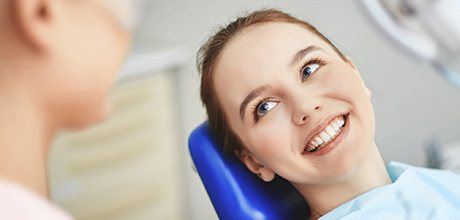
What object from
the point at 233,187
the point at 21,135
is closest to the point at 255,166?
the point at 233,187

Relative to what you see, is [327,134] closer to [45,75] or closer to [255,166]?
[255,166]

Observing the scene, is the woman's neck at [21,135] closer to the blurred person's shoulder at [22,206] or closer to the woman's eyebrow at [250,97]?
the blurred person's shoulder at [22,206]

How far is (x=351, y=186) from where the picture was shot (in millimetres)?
746

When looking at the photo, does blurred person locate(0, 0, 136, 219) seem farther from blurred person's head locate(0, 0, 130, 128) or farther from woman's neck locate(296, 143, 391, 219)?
woman's neck locate(296, 143, 391, 219)

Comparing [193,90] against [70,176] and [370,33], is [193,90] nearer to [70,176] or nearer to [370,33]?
[370,33]

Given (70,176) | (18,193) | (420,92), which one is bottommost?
(18,193)

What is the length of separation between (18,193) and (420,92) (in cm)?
69

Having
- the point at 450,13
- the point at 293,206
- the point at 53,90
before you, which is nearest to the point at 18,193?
the point at 53,90

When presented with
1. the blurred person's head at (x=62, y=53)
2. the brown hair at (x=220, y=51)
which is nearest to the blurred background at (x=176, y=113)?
the brown hair at (x=220, y=51)

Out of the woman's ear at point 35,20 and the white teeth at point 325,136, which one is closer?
the woman's ear at point 35,20

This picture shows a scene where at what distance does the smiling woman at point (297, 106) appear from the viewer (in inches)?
27.5

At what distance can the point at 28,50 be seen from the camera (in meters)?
0.37

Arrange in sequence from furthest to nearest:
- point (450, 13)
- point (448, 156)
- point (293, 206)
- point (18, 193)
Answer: point (448, 156)
point (293, 206)
point (450, 13)
point (18, 193)

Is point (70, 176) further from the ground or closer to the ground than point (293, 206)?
further from the ground
